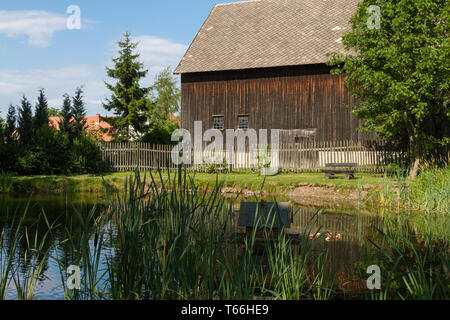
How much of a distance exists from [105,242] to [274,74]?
2094 cm

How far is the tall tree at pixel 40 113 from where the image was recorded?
26.4 meters

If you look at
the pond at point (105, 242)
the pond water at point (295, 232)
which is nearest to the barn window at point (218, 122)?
the pond water at point (295, 232)

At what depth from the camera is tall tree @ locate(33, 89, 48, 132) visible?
86.5ft

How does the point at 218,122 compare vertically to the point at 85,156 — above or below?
above

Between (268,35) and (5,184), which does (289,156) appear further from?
(5,184)

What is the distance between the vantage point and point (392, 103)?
17.2 m

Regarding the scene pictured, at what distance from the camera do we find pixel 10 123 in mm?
25672

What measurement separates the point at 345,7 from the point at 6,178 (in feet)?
67.7

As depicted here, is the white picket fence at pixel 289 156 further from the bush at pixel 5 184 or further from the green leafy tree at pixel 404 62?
the bush at pixel 5 184

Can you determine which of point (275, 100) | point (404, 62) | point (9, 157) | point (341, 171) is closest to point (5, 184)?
point (9, 157)

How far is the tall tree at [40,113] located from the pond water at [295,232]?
11.4 metres

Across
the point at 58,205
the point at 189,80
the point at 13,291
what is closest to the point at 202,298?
the point at 13,291
